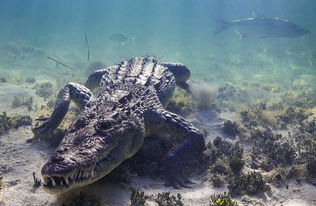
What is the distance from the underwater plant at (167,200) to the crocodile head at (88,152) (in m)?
0.89

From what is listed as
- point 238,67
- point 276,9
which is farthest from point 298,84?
point 276,9

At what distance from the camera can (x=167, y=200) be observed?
14.2 feet

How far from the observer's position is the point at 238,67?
86.3 ft

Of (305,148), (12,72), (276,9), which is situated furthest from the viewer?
(276,9)

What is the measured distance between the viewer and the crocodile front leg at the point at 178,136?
5.33 meters

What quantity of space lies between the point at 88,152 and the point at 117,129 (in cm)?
92

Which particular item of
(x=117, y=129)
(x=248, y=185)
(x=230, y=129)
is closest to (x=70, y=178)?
(x=117, y=129)

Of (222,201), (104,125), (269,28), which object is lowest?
(222,201)

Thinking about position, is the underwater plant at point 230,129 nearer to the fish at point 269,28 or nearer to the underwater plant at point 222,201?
the underwater plant at point 222,201

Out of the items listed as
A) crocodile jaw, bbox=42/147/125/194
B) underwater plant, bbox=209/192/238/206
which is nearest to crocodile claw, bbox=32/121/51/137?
crocodile jaw, bbox=42/147/125/194

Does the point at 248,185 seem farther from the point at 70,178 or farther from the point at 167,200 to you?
the point at 70,178

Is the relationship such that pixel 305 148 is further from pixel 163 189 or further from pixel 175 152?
pixel 163 189

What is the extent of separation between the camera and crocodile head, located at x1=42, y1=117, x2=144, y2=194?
306 centimetres

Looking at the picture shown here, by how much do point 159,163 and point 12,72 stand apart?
57.8 feet
